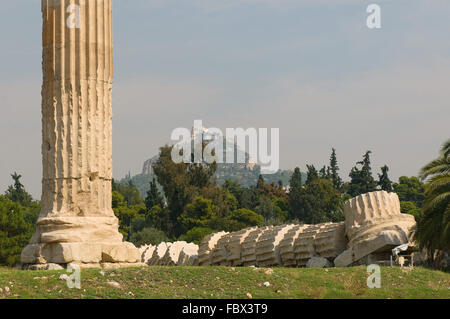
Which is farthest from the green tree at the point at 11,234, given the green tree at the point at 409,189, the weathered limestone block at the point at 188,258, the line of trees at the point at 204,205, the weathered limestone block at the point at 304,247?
the green tree at the point at 409,189

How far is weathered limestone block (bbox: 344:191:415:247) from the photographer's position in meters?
21.5

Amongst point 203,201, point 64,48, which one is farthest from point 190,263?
point 203,201

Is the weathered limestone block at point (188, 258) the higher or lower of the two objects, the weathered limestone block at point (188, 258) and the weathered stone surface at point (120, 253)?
the lower

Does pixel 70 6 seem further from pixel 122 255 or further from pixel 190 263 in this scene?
pixel 190 263

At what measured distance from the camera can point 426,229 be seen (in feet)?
65.5

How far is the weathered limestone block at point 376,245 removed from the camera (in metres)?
20.8

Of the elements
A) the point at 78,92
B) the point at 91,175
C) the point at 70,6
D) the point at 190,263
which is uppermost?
the point at 70,6

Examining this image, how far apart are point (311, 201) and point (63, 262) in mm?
46689

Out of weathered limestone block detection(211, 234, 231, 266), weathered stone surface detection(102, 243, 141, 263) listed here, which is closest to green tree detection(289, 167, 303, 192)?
weathered limestone block detection(211, 234, 231, 266)

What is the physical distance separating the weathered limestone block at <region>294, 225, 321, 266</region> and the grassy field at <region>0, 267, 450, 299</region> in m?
5.42

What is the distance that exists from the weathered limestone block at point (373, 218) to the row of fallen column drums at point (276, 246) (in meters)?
0.66

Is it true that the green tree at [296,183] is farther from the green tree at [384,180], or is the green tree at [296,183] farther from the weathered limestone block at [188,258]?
the weathered limestone block at [188,258]

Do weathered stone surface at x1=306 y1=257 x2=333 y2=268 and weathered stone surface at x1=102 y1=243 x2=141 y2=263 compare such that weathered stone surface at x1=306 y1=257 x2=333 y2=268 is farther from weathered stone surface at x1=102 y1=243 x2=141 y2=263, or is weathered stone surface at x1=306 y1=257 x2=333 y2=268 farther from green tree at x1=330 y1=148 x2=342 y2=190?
green tree at x1=330 y1=148 x2=342 y2=190
